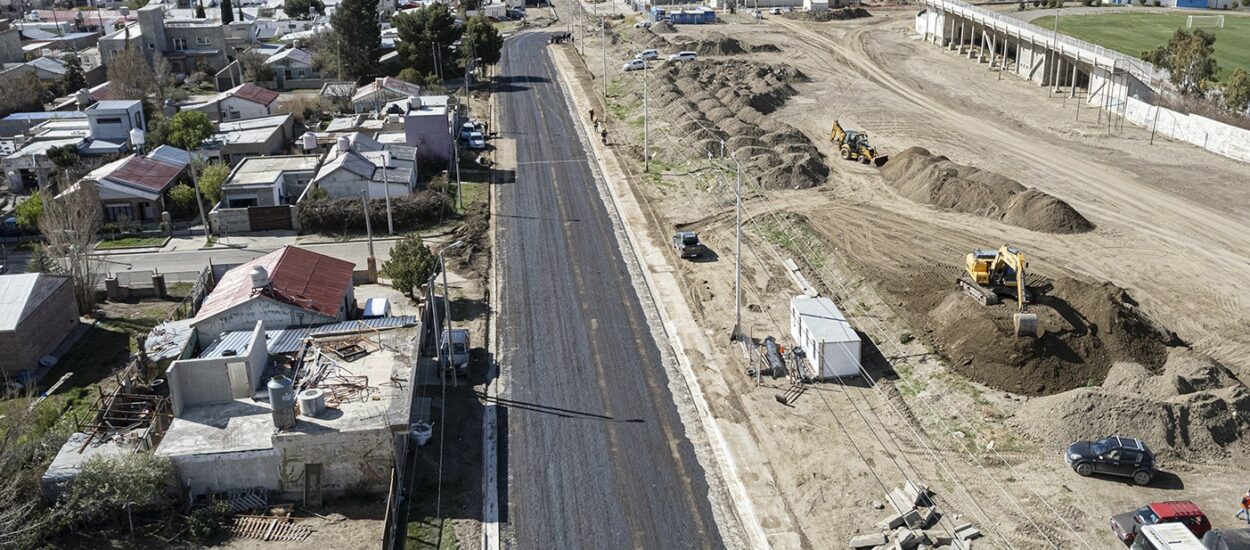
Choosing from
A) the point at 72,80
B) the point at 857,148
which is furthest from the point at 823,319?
the point at 72,80

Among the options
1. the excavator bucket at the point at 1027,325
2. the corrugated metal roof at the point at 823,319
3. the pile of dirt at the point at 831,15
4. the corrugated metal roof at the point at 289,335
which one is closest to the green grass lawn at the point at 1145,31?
the pile of dirt at the point at 831,15

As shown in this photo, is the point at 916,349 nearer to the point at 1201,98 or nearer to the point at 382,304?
the point at 382,304

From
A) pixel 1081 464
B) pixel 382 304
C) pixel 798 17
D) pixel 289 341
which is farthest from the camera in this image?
pixel 798 17

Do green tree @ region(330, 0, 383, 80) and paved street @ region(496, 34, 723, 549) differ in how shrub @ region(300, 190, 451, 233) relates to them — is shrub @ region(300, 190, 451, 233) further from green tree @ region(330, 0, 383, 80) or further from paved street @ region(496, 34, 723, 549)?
green tree @ region(330, 0, 383, 80)

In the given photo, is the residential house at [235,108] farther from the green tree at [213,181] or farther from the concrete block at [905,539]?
the concrete block at [905,539]

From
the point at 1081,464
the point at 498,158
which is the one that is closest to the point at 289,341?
the point at 1081,464
